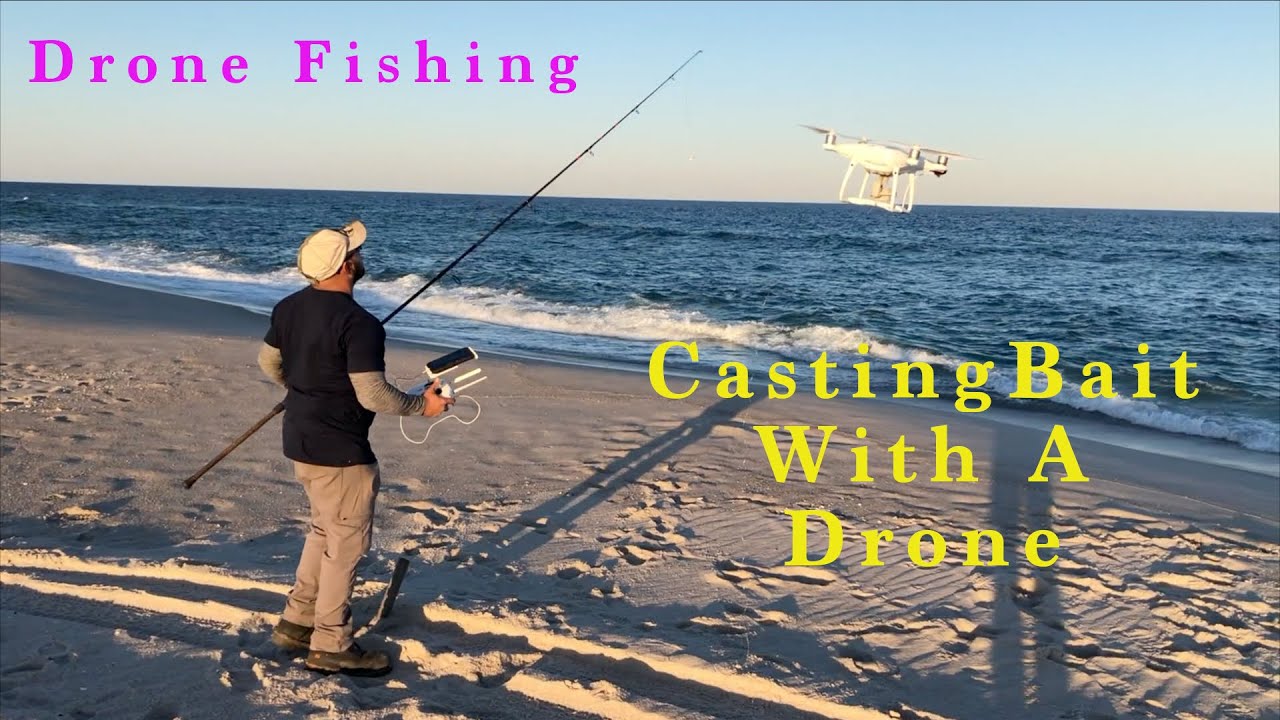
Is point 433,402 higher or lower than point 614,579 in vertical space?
higher

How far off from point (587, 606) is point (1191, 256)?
4296cm

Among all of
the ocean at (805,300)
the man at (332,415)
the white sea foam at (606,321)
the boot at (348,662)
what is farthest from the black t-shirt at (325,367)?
the white sea foam at (606,321)

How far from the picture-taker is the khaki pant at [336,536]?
12.2ft

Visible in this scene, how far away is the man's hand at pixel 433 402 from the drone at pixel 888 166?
30.4 ft

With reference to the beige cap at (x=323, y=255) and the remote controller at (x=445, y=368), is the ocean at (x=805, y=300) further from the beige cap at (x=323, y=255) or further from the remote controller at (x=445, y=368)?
the beige cap at (x=323, y=255)

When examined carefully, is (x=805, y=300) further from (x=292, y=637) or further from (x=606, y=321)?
(x=292, y=637)

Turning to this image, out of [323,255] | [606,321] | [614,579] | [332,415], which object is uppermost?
[323,255]

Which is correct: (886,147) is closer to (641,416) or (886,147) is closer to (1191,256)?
(641,416)

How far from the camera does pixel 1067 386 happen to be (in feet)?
40.8

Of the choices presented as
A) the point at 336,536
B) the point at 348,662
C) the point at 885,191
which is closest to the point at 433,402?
Answer: the point at 336,536

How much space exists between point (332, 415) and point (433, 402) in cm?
39

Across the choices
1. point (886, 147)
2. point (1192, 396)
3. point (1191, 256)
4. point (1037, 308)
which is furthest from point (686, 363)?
point (1191, 256)

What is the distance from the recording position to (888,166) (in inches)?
496

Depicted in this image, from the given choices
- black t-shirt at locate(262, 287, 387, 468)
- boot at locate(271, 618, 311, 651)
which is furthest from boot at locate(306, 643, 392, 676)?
black t-shirt at locate(262, 287, 387, 468)
